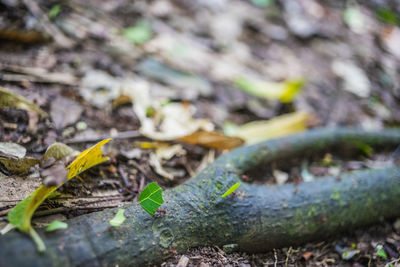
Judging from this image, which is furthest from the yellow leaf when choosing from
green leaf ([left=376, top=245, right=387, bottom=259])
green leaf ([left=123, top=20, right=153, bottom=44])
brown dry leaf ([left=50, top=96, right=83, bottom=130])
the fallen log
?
green leaf ([left=123, top=20, right=153, bottom=44])

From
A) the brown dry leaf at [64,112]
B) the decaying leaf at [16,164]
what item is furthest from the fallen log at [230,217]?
the brown dry leaf at [64,112]

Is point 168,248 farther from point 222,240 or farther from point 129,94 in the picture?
point 129,94

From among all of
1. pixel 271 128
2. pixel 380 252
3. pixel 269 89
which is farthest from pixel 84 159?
pixel 269 89

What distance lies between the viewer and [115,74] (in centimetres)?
286

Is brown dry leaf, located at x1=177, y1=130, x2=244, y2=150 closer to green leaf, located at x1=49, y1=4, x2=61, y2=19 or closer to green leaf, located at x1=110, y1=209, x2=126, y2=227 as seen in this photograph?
green leaf, located at x1=110, y1=209, x2=126, y2=227

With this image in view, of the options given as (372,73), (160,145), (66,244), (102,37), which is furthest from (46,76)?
(372,73)

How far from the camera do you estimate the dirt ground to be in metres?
1.92

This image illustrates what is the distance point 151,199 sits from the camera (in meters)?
1.50

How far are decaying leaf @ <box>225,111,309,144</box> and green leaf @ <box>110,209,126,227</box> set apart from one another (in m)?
1.34

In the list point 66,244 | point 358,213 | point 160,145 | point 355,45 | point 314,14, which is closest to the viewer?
point 66,244

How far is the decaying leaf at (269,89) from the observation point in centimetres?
318

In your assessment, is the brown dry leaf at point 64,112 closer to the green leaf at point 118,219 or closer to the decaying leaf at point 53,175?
the decaying leaf at point 53,175

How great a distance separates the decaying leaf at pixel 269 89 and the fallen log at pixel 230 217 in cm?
79

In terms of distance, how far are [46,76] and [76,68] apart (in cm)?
31
